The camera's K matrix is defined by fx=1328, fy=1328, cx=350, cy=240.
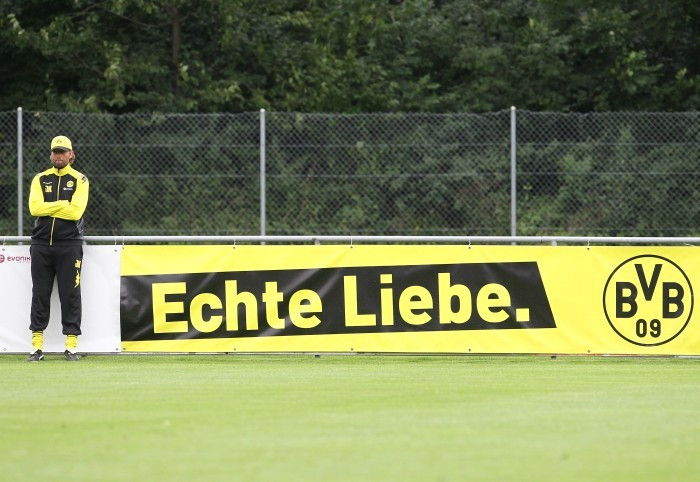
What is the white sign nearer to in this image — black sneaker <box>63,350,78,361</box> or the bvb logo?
black sneaker <box>63,350,78,361</box>

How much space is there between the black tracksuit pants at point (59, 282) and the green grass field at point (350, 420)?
434 mm

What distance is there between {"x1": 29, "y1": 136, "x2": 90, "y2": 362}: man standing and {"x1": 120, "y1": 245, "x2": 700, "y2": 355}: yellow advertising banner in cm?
57

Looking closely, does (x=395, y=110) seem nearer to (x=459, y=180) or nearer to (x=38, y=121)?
(x=459, y=180)

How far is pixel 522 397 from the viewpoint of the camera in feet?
34.0

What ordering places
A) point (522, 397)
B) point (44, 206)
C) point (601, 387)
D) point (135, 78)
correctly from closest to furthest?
point (522, 397) < point (601, 387) < point (44, 206) < point (135, 78)

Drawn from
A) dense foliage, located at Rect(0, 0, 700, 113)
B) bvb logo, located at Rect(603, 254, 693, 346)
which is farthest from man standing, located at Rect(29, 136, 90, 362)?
dense foliage, located at Rect(0, 0, 700, 113)

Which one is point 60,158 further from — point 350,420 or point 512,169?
point 512,169

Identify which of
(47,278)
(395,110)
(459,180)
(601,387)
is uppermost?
(395,110)

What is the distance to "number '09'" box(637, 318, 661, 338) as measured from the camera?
13562mm

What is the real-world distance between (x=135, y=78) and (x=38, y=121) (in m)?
5.02

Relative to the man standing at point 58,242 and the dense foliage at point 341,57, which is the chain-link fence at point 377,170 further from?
the man standing at point 58,242

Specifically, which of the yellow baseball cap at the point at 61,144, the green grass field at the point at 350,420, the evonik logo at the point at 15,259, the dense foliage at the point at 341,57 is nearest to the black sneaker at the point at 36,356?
the green grass field at the point at 350,420

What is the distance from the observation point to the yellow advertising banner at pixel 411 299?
1359 cm

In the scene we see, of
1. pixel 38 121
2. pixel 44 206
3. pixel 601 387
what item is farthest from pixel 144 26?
pixel 601 387
